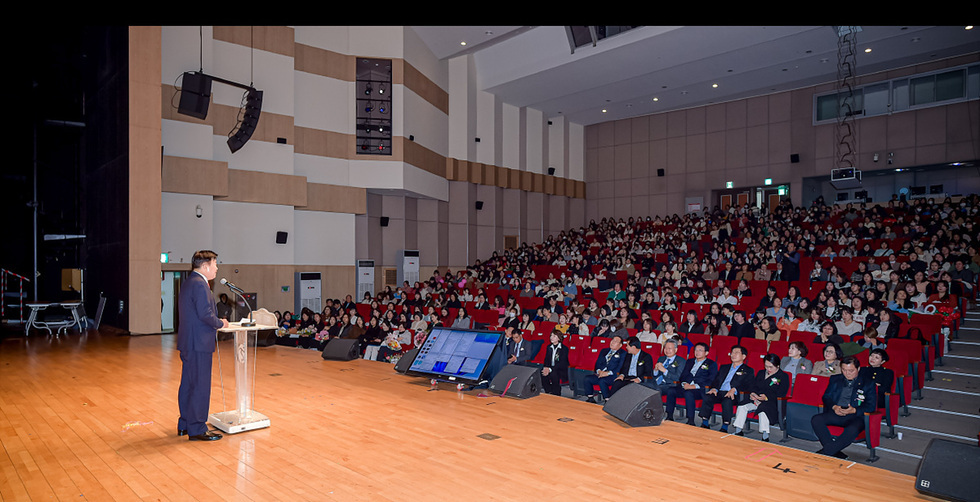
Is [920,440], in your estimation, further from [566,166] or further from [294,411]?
[566,166]

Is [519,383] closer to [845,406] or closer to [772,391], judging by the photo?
[772,391]

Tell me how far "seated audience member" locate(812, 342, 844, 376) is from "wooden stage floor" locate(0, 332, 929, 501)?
4.69 feet

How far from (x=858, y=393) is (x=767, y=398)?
623 mm

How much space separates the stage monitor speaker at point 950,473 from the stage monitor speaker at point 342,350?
595 centimetres

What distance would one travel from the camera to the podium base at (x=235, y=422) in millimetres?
3795

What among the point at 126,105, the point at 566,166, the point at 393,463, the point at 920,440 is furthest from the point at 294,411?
the point at 566,166

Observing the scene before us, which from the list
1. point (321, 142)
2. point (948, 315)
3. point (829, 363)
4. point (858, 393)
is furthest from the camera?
point (321, 142)

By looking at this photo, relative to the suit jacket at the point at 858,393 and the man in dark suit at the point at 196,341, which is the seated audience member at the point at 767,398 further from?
the man in dark suit at the point at 196,341

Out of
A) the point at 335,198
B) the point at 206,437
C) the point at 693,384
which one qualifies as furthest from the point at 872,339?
the point at 335,198

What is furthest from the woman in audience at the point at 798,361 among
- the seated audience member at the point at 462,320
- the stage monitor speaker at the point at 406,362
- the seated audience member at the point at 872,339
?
the seated audience member at the point at 462,320

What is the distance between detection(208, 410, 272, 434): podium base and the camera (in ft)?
12.5

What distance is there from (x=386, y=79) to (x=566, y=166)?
7.66 metres

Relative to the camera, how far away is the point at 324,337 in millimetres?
8820

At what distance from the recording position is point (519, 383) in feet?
16.4
